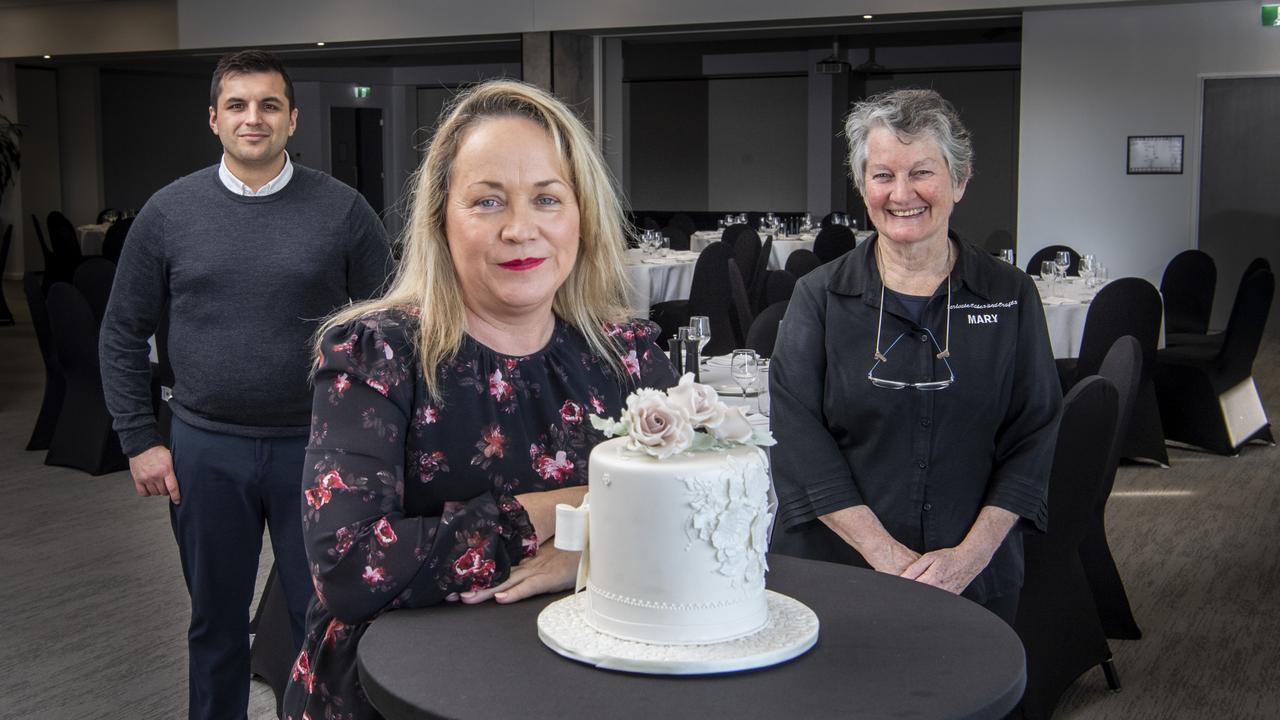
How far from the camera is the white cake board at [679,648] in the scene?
1.31 metres

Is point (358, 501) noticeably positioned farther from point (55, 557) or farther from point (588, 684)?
point (55, 557)

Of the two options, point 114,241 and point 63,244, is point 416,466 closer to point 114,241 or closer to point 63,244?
point 114,241

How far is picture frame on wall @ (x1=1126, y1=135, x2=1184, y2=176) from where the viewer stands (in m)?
11.4

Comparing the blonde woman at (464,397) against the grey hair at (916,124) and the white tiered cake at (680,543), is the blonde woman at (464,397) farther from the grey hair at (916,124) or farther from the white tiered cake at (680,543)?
the grey hair at (916,124)

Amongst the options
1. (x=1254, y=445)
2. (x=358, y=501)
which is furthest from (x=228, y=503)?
(x=1254, y=445)

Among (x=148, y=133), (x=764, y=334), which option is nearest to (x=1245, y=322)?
(x=764, y=334)

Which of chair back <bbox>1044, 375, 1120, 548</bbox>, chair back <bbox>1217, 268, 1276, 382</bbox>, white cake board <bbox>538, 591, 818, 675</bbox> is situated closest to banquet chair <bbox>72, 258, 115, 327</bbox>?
chair back <bbox>1044, 375, 1120, 548</bbox>

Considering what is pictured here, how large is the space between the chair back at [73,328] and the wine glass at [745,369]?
4.11m

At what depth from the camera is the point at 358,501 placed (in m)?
1.55

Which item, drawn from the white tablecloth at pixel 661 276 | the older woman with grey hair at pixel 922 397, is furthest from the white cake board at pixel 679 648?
the white tablecloth at pixel 661 276

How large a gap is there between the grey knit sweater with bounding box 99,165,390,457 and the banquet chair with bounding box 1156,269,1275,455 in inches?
211

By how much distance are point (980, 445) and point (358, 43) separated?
1291 cm

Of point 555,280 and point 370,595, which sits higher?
point 555,280

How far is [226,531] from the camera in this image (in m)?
2.96
